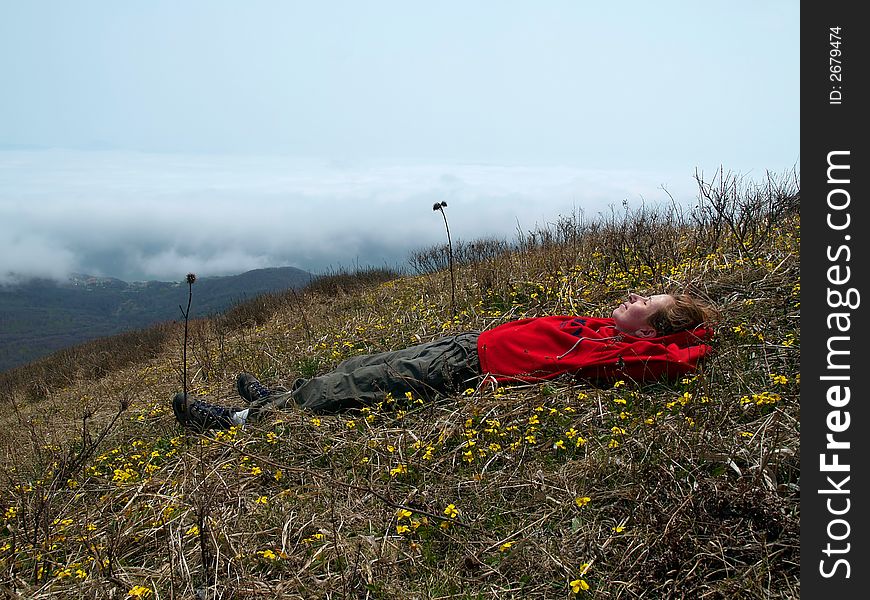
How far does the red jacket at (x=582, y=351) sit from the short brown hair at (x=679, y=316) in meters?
0.07

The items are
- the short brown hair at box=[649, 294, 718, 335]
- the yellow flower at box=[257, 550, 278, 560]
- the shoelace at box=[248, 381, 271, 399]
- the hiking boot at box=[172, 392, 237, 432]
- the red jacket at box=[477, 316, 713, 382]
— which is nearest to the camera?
the yellow flower at box=[257, 550, 278, 560]

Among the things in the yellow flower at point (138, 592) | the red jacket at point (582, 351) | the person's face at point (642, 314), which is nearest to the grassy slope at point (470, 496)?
the yellow flower at point (138, 592)

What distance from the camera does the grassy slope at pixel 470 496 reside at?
268cm

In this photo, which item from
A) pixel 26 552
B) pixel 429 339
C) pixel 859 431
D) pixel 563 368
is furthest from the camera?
pixel 429 339

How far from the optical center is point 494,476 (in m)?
3.57

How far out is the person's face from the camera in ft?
15.4

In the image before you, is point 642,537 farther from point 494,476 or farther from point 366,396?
point 366,396

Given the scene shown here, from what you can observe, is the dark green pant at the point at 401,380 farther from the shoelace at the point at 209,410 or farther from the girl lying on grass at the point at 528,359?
the shoelace at the point at 209,410

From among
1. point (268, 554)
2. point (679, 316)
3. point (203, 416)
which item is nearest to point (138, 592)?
point (268, 554)

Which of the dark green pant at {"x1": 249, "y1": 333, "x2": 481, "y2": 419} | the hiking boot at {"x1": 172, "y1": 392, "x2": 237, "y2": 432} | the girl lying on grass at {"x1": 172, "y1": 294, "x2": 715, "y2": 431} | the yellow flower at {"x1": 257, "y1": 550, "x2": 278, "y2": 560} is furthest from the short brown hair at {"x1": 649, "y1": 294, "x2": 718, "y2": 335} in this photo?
the hiking boot at {"x1": 172, "y1": 392, "x2": 237, "y2": 432}

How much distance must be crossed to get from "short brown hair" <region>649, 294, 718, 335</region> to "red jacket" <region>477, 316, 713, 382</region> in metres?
0.07

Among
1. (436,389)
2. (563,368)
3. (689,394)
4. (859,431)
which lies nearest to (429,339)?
(436,389)

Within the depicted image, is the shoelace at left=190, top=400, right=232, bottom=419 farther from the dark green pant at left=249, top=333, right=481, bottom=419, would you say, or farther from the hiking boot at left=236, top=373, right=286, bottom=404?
the hiking boot at left=236, top=373, right=286, bottom=404

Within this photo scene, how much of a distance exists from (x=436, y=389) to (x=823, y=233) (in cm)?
294
